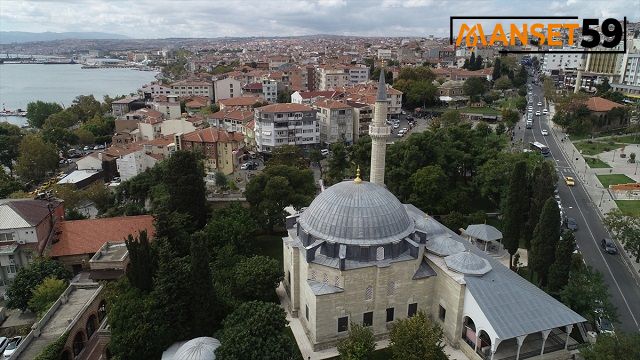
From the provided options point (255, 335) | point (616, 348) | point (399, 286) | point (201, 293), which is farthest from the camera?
point (399, 286)

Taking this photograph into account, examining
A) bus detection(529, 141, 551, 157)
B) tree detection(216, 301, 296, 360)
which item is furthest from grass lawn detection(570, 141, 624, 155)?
tree detection(216, 301, 296, 360)

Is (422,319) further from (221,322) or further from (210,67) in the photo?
(210,67)

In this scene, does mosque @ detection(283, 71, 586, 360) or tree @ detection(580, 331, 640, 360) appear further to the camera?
mosque @ detection(283, 71, 586, 360)

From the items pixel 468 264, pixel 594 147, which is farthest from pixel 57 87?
pixel 468 264

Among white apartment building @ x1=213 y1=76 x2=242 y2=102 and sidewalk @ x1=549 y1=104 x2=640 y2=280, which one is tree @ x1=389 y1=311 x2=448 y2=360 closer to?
sidewalk @ x1=549 y1=104 x2=640 y2=280

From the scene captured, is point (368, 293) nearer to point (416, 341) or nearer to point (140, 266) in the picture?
point (416, 341)

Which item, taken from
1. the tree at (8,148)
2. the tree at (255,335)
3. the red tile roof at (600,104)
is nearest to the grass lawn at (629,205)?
the red tile roof at (600,104)

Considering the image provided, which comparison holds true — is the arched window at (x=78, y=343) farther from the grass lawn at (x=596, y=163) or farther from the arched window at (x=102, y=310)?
the grass lawn at (x=596, y=163)
